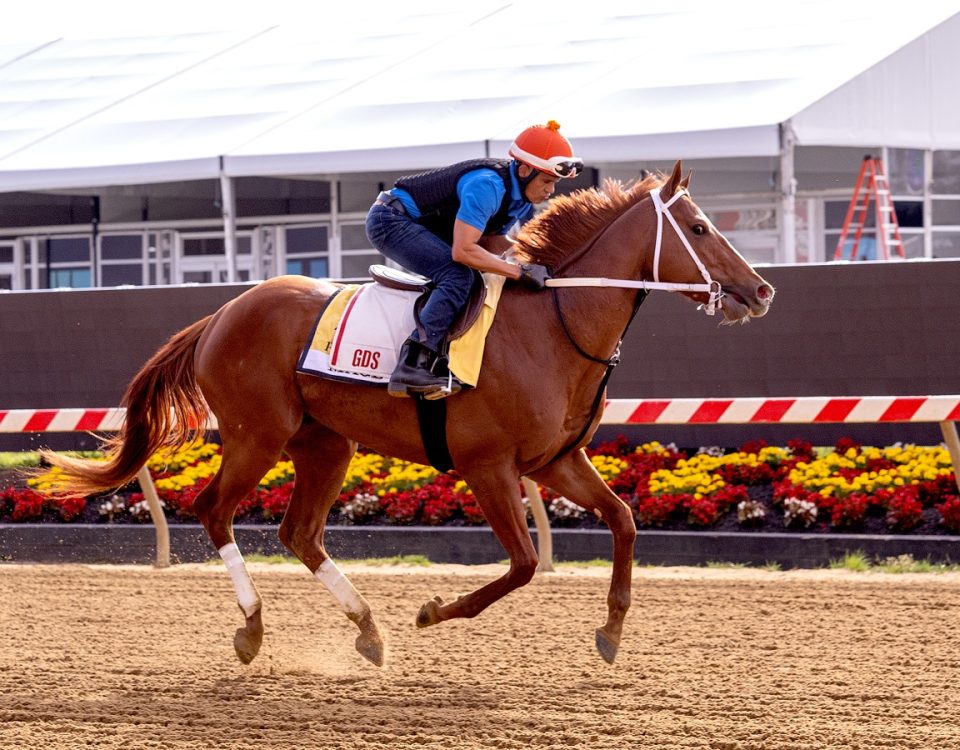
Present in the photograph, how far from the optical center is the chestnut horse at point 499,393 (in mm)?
5781

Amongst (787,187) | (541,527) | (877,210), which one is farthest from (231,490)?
(877,210)

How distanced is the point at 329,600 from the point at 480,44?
12666 millimetres

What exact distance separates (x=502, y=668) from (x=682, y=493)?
3.85 metres

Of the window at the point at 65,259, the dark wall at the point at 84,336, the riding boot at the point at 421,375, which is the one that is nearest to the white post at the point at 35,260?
the window at the point at 65,259

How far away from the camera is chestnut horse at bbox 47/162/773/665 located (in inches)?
228

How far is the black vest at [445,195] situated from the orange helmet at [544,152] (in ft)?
0.40

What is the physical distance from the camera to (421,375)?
5.79 m

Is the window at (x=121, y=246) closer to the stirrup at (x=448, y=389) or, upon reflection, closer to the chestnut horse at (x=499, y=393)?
the chestnut horse at (x=499, y=393)

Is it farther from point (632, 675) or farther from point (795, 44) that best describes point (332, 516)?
point (795, 44)

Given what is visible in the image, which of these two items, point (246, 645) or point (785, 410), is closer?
point (246, 645)

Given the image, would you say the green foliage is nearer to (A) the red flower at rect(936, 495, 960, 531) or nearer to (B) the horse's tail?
(B) the horse's tail

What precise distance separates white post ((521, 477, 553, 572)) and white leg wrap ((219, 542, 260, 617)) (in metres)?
2.56

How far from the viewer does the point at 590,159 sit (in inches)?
597

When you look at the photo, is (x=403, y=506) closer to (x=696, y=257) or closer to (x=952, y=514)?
(x=952, y=514)
